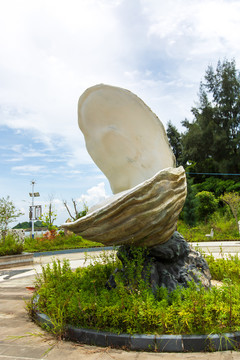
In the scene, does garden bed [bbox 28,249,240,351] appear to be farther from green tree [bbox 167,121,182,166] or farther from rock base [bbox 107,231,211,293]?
green tree [bbox 167,121,182,166]

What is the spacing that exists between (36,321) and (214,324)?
209cm

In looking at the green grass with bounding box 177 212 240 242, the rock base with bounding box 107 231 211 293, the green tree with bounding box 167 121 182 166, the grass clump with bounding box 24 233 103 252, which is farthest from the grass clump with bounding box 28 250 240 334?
the green tree with bounding box 167 121 182 166

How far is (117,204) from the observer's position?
3.35m

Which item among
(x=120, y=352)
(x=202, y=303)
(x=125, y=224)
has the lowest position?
(x=120, y=352)

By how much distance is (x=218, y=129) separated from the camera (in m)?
28.8

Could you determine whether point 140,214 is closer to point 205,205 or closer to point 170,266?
point 170,266

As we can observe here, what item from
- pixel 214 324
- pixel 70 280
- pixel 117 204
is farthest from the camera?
pixel 70 280

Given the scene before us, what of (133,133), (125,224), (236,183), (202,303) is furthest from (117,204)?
(236,183)

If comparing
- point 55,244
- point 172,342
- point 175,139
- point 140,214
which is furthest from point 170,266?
point 175,139

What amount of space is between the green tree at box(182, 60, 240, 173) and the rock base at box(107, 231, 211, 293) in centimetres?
2443

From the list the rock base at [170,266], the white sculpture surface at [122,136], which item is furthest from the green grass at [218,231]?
the white sculpture surface at [122,136]

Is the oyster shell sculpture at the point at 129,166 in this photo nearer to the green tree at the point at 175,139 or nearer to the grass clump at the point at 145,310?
the grass clump at the point at 145,310

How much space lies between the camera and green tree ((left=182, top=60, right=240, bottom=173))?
27.9m

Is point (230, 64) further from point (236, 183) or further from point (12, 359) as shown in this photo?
point (12, 359)
